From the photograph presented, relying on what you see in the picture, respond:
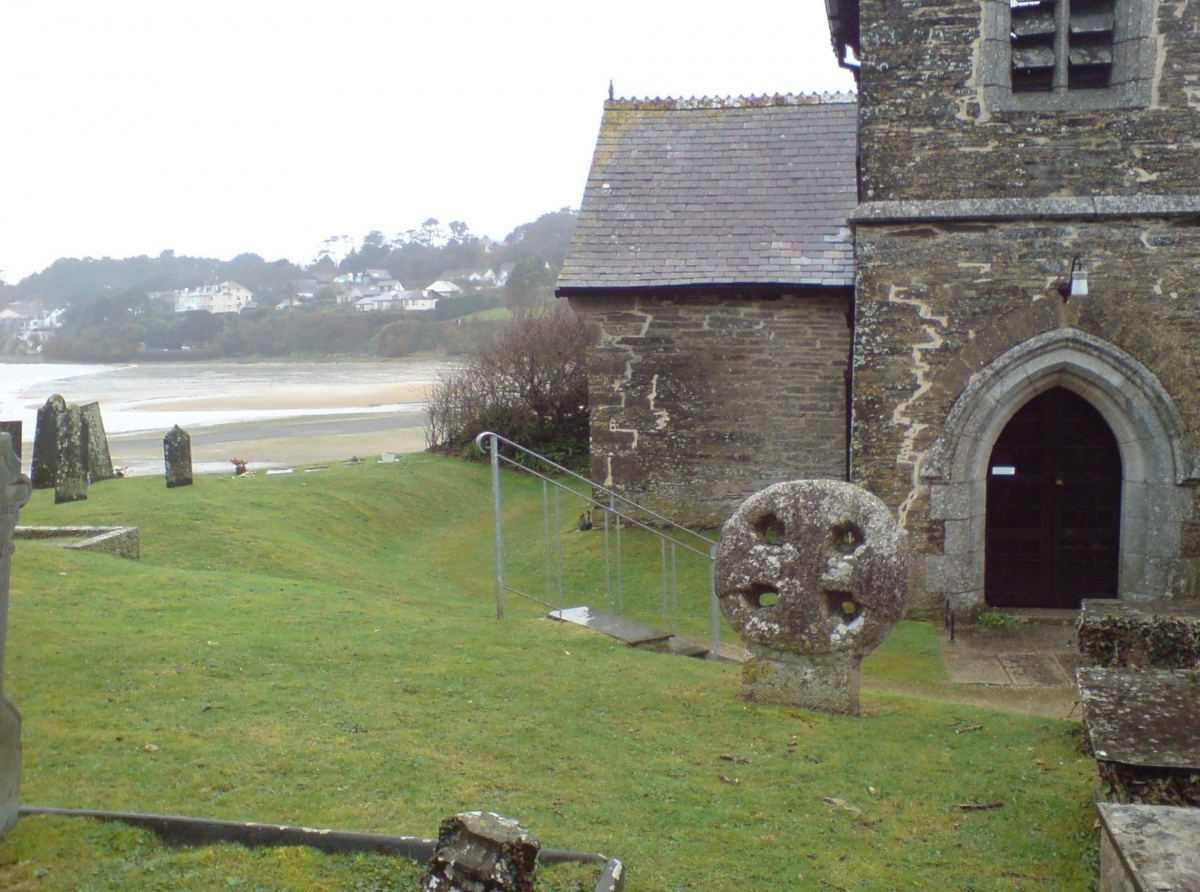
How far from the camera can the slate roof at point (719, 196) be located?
14.5 meters

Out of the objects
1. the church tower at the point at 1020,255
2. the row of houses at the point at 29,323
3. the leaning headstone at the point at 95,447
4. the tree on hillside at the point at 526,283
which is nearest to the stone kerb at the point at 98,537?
the leaning headstone at the point at 95,447

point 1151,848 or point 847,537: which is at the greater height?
point 847,537

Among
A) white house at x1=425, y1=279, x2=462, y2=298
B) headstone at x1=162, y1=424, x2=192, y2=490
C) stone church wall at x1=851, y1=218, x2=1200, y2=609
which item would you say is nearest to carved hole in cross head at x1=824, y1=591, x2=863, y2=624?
stone church wall at x1=851, y1=218, x2=1200, y2=609

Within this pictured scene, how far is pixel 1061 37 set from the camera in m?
10.6

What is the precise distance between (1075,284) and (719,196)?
623 cm

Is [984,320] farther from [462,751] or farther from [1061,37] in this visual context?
[462,751]

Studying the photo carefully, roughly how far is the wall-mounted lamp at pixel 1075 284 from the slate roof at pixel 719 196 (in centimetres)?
354

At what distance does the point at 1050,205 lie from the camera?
10.5 meters

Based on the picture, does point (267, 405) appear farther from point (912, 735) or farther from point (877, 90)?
point (912, 735)

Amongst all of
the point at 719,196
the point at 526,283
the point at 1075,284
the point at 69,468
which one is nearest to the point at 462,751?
the point at 1075,284

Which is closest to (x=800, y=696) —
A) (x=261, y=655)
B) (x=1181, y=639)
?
(x=1181, y=639)

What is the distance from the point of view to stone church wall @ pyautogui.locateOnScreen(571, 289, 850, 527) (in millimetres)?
14609

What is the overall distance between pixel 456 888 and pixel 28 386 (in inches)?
2158

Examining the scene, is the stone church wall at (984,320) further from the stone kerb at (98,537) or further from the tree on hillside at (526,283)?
the tree on hillside at (526,283)
